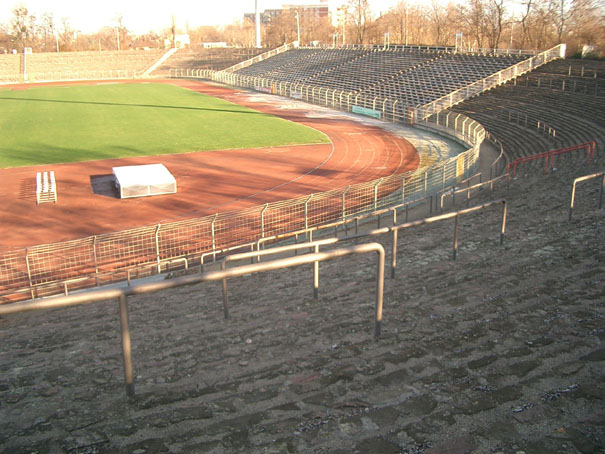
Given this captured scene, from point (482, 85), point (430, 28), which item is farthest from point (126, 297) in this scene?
point (430, 28)

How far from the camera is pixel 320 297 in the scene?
23.4 ft

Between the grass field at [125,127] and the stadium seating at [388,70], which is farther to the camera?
the stadium seating at [388,70]

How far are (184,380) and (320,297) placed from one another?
271cm

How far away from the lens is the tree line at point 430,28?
2346 inches

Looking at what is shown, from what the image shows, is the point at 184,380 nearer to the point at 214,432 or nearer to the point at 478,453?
the point at 214,432

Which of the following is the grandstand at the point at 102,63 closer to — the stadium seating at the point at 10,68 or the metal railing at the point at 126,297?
the stadium seating at the point at 10,68

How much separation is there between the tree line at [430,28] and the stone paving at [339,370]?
48.8 meters

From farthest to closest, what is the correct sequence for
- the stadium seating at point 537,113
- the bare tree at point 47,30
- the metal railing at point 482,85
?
the bare tree at point 47,30, the metal railing at point 482,85, the stadium seating at point 537,113

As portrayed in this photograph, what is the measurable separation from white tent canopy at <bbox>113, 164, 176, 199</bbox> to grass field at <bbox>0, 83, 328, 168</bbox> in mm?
8602

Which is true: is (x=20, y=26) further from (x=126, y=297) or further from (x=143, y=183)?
(x=126, y=297)

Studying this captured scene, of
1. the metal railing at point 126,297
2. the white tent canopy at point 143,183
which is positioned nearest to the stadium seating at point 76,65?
the white tent canopy at point 143,183

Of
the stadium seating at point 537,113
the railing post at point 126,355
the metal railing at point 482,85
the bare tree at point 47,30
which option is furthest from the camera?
the bare tree at point 47,30

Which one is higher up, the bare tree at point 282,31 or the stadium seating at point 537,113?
the bare tree at point 282,31

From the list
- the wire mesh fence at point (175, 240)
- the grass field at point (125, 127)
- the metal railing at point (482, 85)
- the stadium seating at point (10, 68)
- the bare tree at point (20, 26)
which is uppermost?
the bare tree at point (20, 26)
